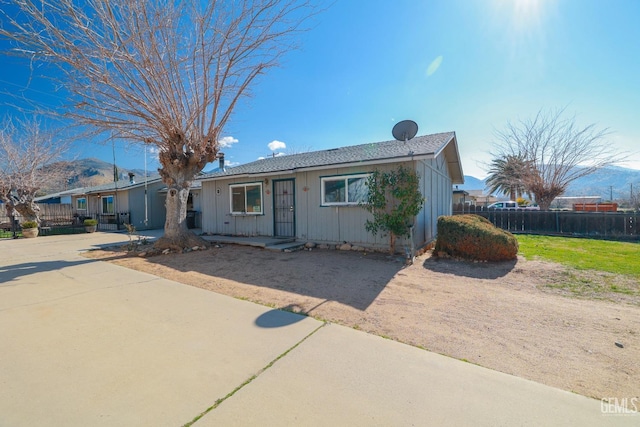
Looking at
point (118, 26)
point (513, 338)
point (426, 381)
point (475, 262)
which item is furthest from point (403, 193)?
point (118, 26)

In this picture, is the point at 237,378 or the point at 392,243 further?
the point at 392,243

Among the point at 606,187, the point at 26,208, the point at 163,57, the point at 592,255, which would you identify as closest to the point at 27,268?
the point at 163,57

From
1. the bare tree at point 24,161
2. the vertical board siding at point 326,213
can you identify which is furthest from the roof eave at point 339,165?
the bare tree at point 24,161

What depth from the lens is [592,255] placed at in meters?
7.36

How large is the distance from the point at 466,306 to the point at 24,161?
22.6m

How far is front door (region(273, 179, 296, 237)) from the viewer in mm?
9852

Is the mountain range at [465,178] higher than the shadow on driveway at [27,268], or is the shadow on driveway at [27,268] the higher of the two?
the mountain range at [465,178]

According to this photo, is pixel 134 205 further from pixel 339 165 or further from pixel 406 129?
pixel 406 129

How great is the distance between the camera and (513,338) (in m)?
3.06

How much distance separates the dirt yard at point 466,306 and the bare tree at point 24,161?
13568 millimetres

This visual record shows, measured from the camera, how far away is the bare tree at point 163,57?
655cm

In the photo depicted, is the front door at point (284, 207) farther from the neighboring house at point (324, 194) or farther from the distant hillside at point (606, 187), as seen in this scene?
the distant hillside at point (606, 187)

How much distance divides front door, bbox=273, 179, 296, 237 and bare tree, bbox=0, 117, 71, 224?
523 inches

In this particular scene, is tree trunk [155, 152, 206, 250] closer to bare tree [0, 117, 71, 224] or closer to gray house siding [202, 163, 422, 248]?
gray house siding [202, 163, 422, 248]
